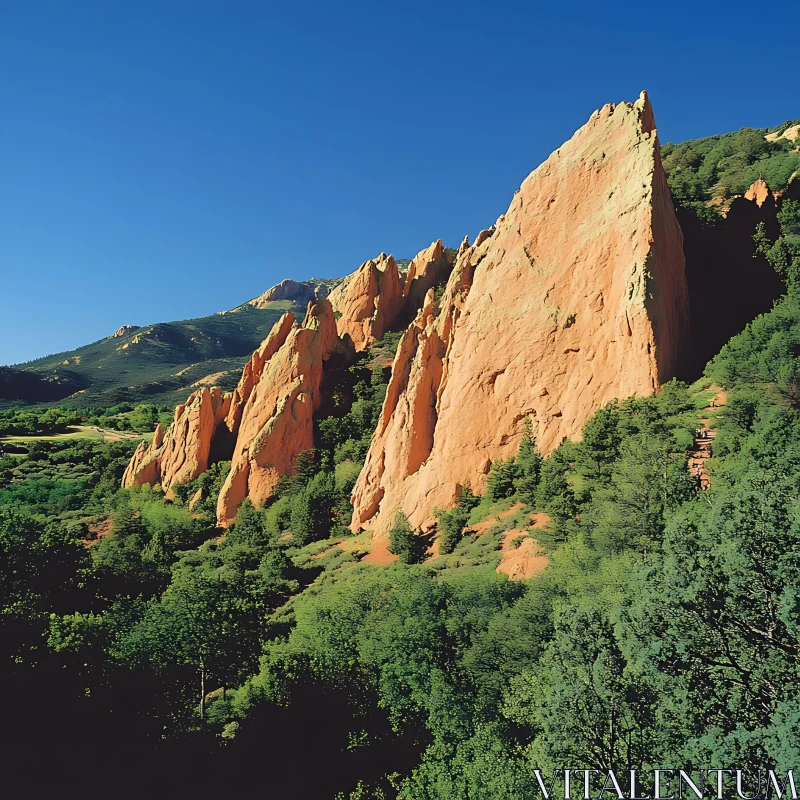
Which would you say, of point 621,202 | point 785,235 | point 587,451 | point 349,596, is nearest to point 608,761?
point 349,596

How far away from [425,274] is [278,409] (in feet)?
97.6

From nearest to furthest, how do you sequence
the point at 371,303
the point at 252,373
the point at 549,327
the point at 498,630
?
1. the point at 498,630
2. the point at 549,327
3. the point at 252,373
4. the point at 371,303

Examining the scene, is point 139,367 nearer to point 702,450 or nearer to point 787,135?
point 787,135

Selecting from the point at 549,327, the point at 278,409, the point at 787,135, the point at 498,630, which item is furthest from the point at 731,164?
the point at 498,630

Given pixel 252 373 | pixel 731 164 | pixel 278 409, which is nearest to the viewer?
pixel 278 409

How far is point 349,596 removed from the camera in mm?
26531

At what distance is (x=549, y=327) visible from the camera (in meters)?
35.9

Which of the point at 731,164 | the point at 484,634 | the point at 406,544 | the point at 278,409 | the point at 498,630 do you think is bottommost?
the point at 484,634

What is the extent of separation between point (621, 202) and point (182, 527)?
1632 inches

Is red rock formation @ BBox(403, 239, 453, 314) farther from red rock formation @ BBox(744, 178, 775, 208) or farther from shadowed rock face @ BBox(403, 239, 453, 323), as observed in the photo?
red rock formation @ BBox(744, 178, 775, 208)

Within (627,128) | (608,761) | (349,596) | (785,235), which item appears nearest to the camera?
(608,761)

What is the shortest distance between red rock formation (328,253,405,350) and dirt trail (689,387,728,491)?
40.9 metres

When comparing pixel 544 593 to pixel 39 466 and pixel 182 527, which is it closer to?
pixel 182 527

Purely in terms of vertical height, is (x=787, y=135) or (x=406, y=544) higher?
(x=787, y=135)
